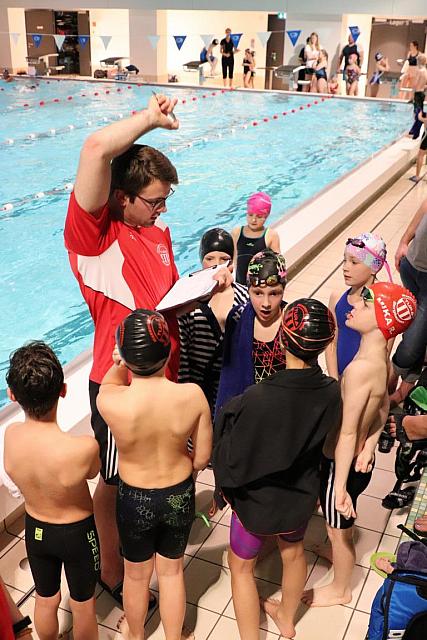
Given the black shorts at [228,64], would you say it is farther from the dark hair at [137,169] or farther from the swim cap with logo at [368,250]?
the dark hair at [137,169]

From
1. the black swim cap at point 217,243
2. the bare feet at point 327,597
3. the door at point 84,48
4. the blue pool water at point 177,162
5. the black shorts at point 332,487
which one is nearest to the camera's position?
the black shorts at point 332,487

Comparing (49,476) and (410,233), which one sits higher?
(410,233)

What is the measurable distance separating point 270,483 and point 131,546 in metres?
0.51

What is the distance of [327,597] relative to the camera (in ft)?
8.39

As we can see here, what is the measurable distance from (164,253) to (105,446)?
0.72 m

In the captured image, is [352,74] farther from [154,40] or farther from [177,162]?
[177,162]

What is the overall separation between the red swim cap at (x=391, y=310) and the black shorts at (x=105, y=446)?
3.43 ft

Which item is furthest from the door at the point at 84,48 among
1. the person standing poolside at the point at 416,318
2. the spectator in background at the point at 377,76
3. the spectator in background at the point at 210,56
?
the person standing poolside at the point at 416,318

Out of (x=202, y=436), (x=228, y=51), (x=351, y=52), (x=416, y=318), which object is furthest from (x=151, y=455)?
(x=228, y=51)

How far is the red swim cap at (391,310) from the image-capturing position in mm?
2289

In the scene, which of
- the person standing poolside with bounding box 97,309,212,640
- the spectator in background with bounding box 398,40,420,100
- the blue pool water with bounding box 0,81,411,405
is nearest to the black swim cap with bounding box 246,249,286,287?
the person standing poolside with bounding box 97,309,212,640

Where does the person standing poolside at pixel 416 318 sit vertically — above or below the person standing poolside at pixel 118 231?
below

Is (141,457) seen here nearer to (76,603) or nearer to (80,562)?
(80,562)

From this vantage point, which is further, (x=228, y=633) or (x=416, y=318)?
(x=416, y=318)
